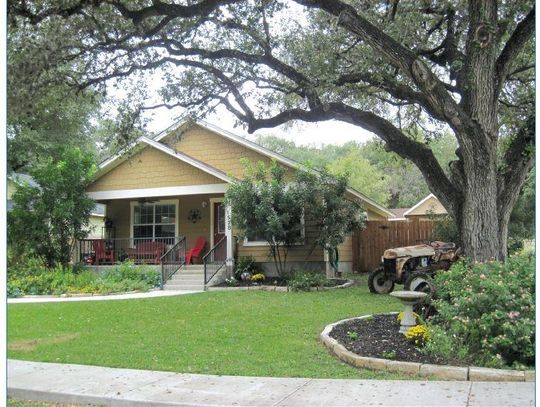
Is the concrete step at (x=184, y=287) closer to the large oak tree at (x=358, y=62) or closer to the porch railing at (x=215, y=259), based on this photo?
the porch railing at (x=215, y=259)

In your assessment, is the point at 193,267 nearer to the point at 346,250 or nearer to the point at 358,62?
the point at 346,250

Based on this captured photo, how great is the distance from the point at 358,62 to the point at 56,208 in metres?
8.73

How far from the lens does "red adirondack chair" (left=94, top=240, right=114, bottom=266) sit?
16.3 m

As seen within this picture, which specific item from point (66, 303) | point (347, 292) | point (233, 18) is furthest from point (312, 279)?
point (233, 18)

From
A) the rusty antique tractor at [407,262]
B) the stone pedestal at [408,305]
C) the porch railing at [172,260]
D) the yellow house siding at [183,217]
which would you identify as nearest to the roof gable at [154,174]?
the yellow house siding at [183,217]

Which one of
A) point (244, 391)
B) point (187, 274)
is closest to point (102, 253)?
point (187, 274)

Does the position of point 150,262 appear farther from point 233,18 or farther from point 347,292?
point 233,18

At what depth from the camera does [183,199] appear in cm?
1709

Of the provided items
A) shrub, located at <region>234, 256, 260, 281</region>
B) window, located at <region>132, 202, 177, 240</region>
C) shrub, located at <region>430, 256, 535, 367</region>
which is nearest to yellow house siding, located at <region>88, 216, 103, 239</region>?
window, located at <region>132, 202, 177, 240</region>

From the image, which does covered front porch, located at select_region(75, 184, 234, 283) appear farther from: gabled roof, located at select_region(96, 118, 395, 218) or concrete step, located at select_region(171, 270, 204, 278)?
gabled roof, located at select_region(96, 118, 395, 218)

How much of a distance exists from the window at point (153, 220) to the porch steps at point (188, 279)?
245 cm

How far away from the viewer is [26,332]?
6.97m

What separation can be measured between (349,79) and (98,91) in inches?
163

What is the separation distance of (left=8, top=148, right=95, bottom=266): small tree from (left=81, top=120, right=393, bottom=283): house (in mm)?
946
